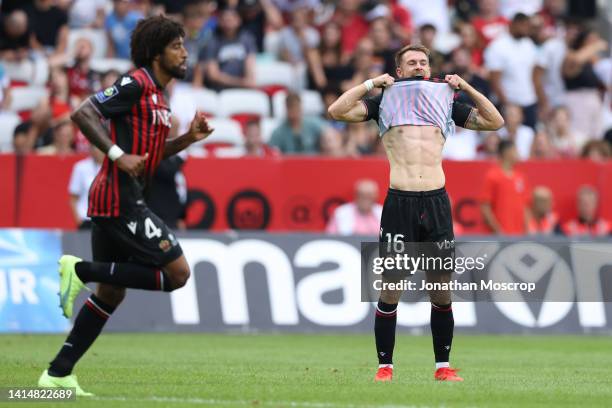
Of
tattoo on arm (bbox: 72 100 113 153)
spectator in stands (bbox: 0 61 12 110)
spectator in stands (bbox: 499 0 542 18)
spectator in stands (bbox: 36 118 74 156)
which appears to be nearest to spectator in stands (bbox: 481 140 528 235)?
spectator in stands (bbox: 36 118 74 156)

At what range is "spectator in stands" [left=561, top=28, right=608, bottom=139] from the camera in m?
22.5

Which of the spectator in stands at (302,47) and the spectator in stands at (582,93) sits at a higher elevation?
the spectator in stands at (302,47)

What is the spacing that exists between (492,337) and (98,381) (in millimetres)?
7895

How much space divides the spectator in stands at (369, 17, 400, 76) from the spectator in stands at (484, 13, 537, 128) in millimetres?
1703

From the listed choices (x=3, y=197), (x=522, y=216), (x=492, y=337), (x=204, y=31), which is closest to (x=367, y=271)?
(x=492, y=337)

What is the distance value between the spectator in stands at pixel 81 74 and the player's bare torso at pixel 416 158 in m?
10.4

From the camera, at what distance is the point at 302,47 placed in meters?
22.3

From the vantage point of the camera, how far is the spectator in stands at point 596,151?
19.9 meters

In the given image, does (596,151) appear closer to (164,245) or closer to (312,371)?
(312,371)

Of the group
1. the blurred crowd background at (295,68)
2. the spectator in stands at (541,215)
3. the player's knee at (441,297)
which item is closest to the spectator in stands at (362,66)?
the blurred crowd background at (295,68)

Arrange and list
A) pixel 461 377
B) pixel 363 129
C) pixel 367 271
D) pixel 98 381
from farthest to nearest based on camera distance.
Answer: pixel 363 129, pixel 367 271, pixel 461 377, pixel 98 381

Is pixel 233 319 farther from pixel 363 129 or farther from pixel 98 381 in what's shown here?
pixel 98 381

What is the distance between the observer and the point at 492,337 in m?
16.7

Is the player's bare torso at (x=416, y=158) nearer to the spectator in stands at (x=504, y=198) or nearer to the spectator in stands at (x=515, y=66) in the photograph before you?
the spectator in stands at (x=504, y=198)
